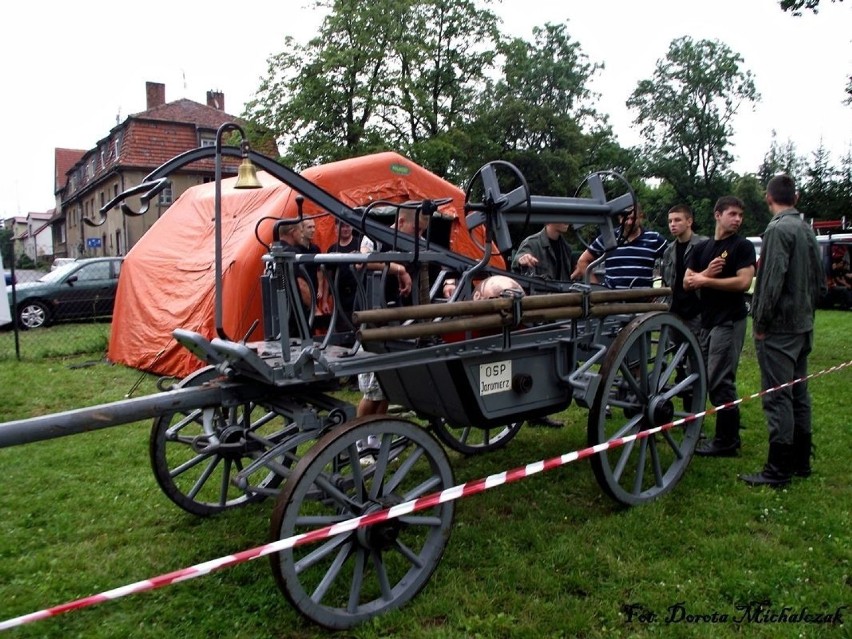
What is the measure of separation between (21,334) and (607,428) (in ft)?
39.3

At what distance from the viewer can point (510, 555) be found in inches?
144

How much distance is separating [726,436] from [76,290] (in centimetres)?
1424

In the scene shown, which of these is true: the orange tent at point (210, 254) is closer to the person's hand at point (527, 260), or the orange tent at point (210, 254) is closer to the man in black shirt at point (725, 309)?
the person's hand at point (527, 260)

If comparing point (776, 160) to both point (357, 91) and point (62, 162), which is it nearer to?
point (357, 91)

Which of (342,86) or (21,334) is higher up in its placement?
(342,86)

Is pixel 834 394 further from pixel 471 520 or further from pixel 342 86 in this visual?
pixel 342 86

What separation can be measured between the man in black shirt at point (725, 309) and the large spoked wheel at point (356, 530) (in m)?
2.77

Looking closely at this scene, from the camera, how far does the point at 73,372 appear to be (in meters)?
9.31

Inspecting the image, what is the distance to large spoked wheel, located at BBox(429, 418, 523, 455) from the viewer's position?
5.23 metres

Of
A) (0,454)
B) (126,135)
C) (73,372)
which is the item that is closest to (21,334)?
(73,372)

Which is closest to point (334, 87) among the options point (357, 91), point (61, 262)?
point (357, 91)

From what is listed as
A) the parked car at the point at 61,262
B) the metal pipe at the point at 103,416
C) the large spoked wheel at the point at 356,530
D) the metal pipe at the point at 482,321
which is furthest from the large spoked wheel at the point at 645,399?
the parked car at the point at 61,262

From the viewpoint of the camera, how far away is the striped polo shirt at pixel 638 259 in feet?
18.2

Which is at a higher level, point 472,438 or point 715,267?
point 715,267
